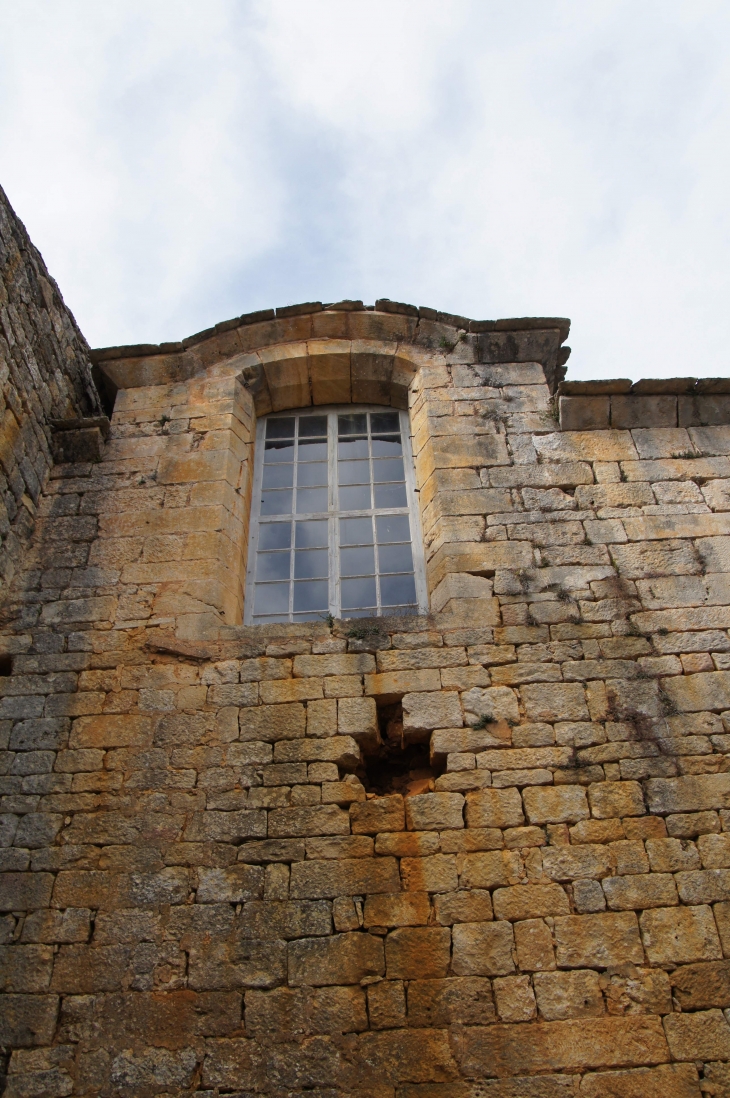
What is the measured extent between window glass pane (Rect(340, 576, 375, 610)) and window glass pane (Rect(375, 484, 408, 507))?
27.2 inches

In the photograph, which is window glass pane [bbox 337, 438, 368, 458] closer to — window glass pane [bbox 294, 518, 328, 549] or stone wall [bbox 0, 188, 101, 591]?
window glass pane [bbox 294, 518, 328, 549]

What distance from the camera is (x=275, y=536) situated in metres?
5.65

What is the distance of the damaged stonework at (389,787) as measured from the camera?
11.1 feet

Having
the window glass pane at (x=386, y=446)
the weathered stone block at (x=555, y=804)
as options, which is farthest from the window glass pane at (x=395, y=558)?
the weathered stone block at (x=555, y=804)

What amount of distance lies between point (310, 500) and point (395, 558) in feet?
2.72

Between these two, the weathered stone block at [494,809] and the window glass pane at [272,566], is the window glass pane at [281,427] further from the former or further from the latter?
the weathered stone block at [494,809]

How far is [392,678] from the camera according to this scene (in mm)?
4453

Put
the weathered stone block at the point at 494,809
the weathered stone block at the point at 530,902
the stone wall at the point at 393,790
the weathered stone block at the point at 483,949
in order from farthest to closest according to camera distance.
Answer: the weathered stone block at the point at 494,809 → the weathered stone block at the point at 530,902 → the weathered stone block at the point at 483,949 → the stone wall at the point at 393,790

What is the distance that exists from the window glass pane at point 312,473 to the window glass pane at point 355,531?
0.44 meters

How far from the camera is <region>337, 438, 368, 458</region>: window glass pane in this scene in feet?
20.1

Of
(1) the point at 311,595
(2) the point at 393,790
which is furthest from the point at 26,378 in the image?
(2) the point at 393,790

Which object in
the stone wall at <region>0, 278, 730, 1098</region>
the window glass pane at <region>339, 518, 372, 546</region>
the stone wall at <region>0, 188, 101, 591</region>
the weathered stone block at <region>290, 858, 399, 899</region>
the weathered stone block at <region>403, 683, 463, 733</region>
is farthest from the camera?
the window glass pane at <region>339, 518, 372, 546</region>

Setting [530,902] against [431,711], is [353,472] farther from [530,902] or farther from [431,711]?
[530,902]

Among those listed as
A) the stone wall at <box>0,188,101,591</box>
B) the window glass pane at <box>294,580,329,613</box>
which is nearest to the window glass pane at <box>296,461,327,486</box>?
the window glass pane at <box>294,580,329,613</box>
